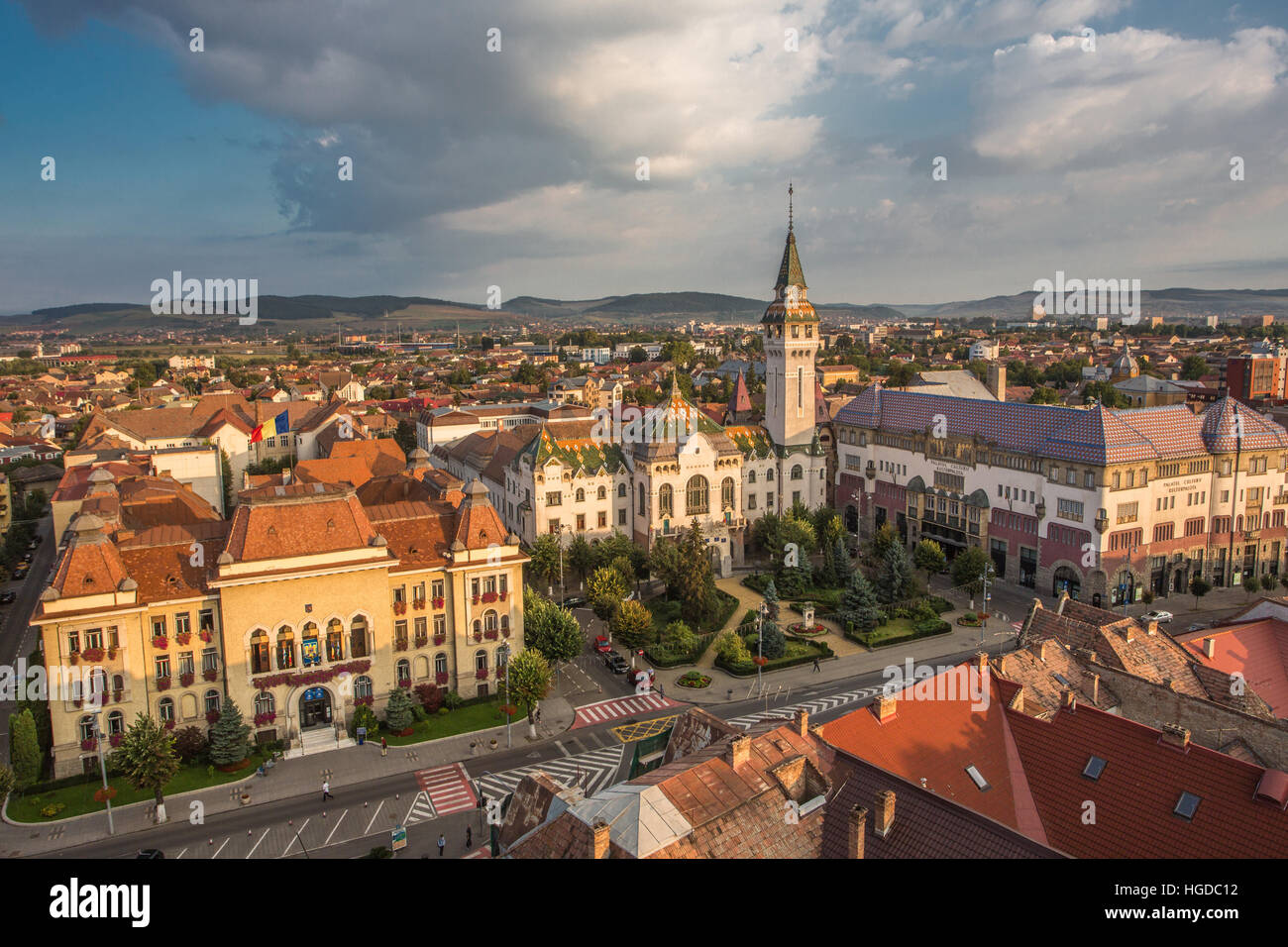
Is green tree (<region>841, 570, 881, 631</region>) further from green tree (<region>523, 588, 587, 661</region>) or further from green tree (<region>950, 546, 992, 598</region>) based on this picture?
green tree (<region>523, 588, 587, 661</region>)

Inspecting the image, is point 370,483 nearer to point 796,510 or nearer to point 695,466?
point 695,466

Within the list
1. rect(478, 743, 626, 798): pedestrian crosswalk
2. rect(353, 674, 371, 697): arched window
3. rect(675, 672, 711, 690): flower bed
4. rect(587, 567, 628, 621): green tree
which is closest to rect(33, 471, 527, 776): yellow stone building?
rect(353, 674, 371, 697): arched window

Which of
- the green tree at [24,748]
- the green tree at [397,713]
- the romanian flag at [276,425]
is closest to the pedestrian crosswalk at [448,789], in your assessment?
the green tree at [397,713]

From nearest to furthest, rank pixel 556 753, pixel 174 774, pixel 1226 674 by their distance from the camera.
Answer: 1. pixel 1226 674
2. pixel 174 774
3. pixel 556 753
